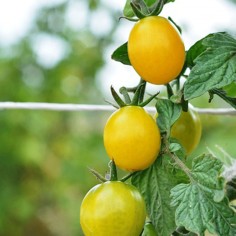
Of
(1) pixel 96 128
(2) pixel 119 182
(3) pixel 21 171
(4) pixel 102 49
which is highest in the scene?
(2) pixel 119 182

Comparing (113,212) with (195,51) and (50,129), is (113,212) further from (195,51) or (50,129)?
(50,129)

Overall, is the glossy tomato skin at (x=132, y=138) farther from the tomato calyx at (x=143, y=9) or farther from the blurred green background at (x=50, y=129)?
the blurred green background at (x=50, y=129)

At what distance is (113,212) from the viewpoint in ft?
1.47

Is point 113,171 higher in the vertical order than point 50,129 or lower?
higher

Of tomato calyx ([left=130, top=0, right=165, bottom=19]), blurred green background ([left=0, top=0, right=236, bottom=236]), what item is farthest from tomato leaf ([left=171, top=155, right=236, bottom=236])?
blurred green background ([left=0, top=0, right=236, bottom=236])

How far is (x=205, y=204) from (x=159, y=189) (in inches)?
2.2

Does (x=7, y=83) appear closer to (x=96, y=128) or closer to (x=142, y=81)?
(x=96, y=128)

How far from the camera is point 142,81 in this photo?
0.48 meters

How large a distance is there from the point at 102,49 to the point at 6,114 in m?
0.63

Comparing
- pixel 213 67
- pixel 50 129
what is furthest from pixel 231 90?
pixel 50 129

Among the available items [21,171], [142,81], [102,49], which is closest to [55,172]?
[21,171]

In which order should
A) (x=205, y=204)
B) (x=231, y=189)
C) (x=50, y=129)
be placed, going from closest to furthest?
1. (x=205, y=204)
2. (x=231, y=189)
3. (x=50, y=129)

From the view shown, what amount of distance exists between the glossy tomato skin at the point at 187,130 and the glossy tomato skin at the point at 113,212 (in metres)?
0.09

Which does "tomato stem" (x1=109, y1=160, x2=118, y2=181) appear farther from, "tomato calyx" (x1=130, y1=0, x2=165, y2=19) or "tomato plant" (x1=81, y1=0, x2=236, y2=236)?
"tomato calyx" (x1=130, y1=0, x2=165, y2=19)
